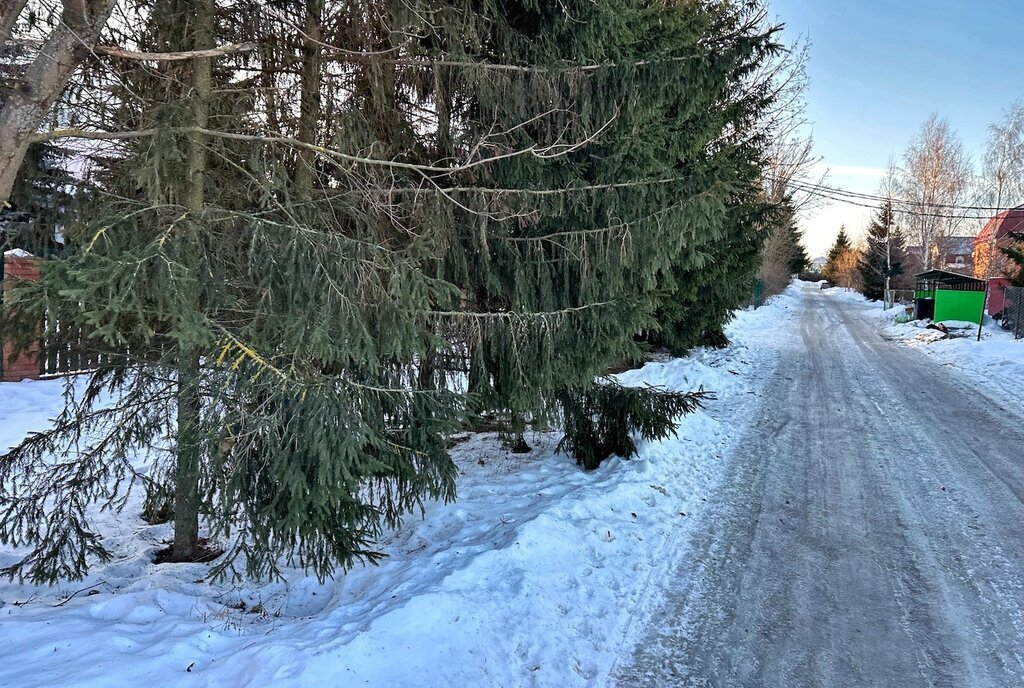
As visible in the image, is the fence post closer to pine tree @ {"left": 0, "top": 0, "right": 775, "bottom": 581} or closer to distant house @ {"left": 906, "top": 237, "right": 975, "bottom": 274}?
pine tree @ {"left": 0, "top": 0, "right": 775, "bottom": 581}

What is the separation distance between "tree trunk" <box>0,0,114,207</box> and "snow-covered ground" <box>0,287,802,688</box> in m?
2.44

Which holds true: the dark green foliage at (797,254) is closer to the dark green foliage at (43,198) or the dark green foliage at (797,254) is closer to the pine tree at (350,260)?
the pine tree at (350,260)

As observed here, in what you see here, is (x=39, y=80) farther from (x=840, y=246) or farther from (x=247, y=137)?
(x=840, y=246)

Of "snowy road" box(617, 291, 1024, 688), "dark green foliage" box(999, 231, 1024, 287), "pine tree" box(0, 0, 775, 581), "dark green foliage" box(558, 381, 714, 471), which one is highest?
"dark green foliage" box(999, 231, 1024, 287)

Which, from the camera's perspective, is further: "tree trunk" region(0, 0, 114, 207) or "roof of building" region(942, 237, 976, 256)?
"roof of building" region(942, 237, 976, 256)

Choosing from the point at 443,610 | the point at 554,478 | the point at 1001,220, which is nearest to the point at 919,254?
the point at 1001,220

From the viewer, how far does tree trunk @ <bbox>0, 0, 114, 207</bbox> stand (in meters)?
3.07

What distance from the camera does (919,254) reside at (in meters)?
33.5

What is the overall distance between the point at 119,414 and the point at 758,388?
995cm

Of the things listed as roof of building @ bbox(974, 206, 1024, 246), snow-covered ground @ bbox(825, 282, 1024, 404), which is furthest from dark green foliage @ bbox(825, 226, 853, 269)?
snow-covered ground @ bbox(825, 282, 1024, 404)

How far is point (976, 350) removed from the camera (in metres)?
14.5

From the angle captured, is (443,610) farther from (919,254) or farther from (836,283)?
(836,283)

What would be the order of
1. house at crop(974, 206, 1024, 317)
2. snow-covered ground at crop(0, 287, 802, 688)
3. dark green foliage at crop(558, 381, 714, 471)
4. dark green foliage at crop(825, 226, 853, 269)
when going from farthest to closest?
1. dark green foliage at crop(825, 226, 853, 269)
2. house at crop(974, 206, 1024, 317)
3. dark green foliage at crop(558, 381, 714, 471)
4. snow-covered ground at crop(0, 287, 802, 688)

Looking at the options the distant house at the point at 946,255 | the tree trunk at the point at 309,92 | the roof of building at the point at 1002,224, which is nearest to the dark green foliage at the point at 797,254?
the distant house at the point at 946,255
